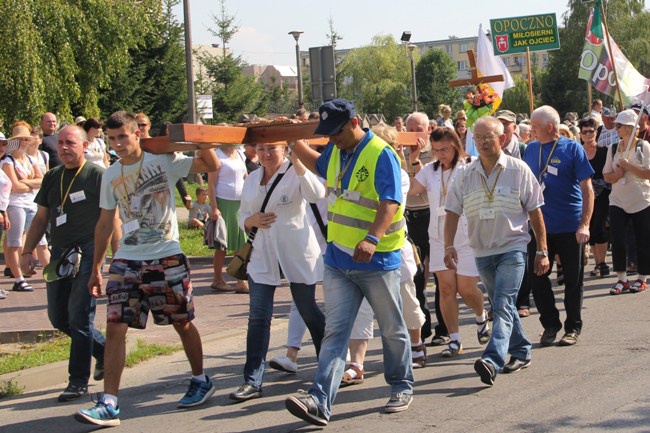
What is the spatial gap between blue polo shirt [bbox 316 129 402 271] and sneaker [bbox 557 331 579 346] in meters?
2.63

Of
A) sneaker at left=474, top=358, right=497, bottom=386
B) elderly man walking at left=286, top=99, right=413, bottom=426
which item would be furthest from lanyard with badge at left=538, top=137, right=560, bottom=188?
elderly man walking at left=286, top=99, right=413, bottom=426

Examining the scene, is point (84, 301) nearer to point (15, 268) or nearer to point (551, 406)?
point (551, 406)

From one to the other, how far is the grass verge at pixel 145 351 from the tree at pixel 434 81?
63166 millimetres

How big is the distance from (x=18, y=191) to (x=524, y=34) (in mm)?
15169

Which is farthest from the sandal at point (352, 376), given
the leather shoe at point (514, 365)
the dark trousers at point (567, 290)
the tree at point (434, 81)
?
the tree at point (434, 81)

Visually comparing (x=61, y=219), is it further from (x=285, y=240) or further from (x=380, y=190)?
(x=380, y=190)

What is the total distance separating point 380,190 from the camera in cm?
629

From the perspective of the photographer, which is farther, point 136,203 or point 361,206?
point 136,203

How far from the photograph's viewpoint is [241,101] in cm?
4703

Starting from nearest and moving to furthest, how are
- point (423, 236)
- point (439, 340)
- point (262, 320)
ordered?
point (262, 320) < point (439, 340) < point (423, 236)

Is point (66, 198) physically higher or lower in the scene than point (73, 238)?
higher

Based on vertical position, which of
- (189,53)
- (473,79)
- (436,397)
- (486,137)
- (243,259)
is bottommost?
(436,397)

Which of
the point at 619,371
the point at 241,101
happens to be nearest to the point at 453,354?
the point at 619,371

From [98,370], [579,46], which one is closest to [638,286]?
[98,370]
